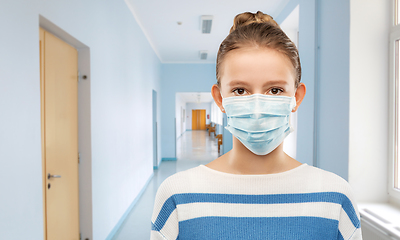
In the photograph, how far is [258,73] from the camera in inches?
27.9

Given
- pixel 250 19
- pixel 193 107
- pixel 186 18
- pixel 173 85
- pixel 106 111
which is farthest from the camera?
pixel 193 107

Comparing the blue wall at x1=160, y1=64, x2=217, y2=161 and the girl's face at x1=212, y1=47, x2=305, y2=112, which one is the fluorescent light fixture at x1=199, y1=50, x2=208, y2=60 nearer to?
the blue wall at x1=160, y1=64, x2=217, y2=161

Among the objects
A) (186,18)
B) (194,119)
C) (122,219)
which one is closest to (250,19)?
(122,219)

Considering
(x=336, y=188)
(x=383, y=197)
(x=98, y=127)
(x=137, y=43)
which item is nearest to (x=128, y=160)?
(x=98, y=127)

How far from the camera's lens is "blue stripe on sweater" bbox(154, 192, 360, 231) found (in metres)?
0.73

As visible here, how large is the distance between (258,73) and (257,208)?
1.30 feet

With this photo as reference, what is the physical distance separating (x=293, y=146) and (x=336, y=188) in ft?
10.8

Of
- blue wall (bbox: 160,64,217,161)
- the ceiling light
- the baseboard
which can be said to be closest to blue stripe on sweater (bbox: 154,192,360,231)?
the baseboard

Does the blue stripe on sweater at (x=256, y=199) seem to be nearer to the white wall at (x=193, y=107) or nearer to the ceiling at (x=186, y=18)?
the ceiling at (x=186, y=18)

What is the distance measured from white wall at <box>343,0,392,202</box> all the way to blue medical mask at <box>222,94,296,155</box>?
1519mm

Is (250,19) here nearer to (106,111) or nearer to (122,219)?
(106,111)

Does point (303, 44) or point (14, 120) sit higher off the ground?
point (303, 44)

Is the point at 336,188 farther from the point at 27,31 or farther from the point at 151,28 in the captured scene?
the point at 151,28

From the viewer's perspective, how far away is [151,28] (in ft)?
16.2
